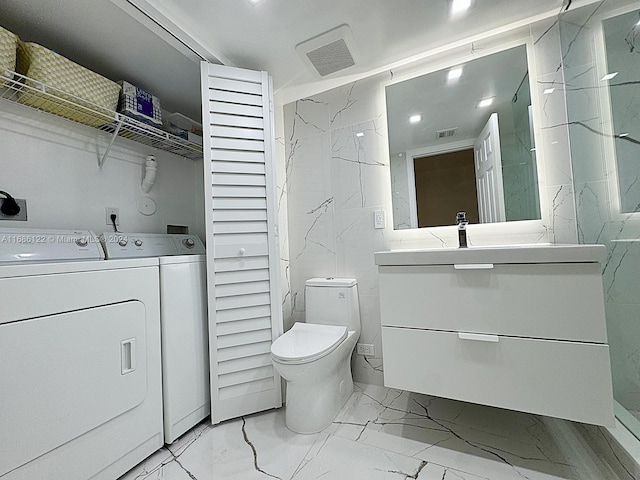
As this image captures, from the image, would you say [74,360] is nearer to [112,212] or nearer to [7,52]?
[112,212]

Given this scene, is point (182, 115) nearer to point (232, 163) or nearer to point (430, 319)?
point (232, 163)

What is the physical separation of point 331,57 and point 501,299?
5.23 ft

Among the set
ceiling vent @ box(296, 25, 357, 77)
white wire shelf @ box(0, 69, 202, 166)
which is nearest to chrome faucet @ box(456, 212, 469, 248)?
ceiling vent @ box(296, 25, 357, 77)

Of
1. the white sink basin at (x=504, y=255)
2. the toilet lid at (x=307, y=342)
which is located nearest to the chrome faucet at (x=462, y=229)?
the white sink basin at (x=504, y=255)

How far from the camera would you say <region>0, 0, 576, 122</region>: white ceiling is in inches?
51.9

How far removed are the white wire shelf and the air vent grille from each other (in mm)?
995

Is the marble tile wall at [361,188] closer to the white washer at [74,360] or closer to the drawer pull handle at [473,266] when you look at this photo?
the drawer pull handle at [473,266]

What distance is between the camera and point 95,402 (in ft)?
3.57

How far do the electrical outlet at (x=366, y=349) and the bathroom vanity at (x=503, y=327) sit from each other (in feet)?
1.75

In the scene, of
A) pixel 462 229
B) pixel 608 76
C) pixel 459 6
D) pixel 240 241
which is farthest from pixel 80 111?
pixel 608 76

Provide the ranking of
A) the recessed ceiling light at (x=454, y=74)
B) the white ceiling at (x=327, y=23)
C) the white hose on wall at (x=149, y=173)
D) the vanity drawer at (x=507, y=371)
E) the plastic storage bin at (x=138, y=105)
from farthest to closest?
the white hose on wall at (x=149, y=173), the recessed ceiling light at (x=454, y=74), the plastic storage bin at (x=138, y=105), the white ceiling at (x=327, y=23), the vanity drawer at (x=507, y=371)

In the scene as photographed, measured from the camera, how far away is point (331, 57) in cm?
171

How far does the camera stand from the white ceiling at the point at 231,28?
1317mm

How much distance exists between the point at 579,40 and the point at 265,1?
1.56 meters
